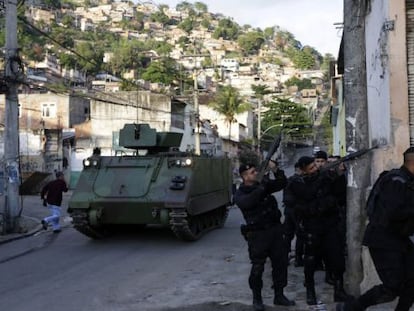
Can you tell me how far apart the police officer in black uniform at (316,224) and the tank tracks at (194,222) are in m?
5.09

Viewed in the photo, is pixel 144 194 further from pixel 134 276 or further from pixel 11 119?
pixel 11 119

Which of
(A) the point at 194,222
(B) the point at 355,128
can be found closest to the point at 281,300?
(B) the point at 355,128

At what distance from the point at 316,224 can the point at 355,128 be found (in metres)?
1.21

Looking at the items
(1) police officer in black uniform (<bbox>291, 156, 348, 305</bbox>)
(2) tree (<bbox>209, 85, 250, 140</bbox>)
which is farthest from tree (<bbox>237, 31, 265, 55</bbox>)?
(1) police officer in black uniform (<bbox>291, 156, 348, 305</bbox>)

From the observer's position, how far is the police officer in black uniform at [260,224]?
6.56m

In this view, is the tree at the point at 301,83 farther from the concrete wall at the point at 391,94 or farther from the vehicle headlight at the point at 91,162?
the concrete wall at the point at 391,94

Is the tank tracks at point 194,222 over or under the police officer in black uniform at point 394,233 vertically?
under

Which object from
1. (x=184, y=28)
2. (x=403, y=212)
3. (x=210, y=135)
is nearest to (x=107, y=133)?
(x=210, y=135)

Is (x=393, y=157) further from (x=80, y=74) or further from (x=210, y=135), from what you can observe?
(x=80, y=74)

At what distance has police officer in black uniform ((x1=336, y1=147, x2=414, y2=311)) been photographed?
5.12 meters

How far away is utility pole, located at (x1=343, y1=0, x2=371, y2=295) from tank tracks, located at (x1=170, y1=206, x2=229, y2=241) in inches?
202

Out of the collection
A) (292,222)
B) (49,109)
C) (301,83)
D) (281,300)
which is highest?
(301,83)

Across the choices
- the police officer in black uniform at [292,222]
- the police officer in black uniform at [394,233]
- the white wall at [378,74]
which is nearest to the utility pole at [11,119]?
the police officer in black uniform at [292,222]

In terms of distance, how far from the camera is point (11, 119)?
15.4m
